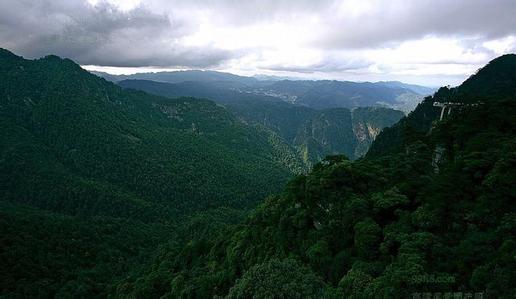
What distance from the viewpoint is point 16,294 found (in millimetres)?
100250

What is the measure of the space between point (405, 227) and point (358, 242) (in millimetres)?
4653

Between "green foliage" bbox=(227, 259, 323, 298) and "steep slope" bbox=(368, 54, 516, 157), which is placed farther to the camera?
"steep slope" bbox=(368, 54, 516, 157)

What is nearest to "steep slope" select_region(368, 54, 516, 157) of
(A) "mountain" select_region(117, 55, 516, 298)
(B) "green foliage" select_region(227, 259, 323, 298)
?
(A) "mountain" select_region(117, 55, 516, 298)

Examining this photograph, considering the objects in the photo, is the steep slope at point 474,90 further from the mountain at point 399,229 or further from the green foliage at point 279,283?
the green foliage at point 279,283

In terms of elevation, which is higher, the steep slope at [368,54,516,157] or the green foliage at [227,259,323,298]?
the steep slope at [368,54,516,157]

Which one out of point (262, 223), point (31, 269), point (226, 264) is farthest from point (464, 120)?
point (31, 269)

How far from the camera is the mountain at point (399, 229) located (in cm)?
2789

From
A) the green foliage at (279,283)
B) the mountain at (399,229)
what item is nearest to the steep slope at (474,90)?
the mountain at (399,229)

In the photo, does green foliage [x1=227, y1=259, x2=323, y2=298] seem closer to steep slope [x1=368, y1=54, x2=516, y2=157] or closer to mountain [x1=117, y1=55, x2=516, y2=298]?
mountain [x1=117, y1=55, x2=516, y2=298]

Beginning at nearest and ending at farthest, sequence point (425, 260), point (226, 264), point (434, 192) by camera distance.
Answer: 1. point (425, 260)
2. point (434, 192)
3. point (226, 264)

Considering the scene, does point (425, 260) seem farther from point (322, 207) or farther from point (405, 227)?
point (322, 207)

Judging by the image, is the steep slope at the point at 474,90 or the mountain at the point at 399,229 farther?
the steep slope at the point at 474,90

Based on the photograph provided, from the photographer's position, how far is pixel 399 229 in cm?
3531

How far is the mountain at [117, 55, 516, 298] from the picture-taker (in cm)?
2789
